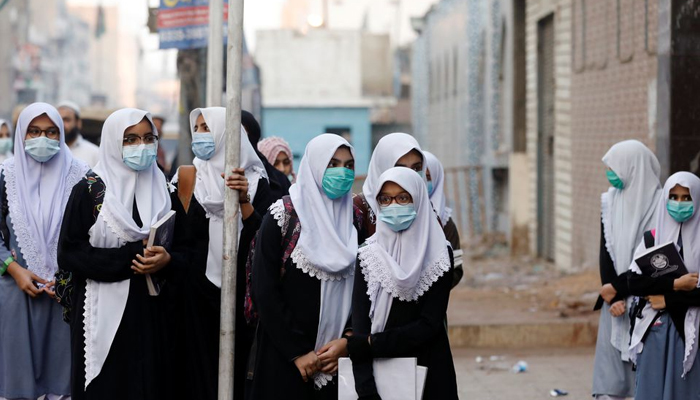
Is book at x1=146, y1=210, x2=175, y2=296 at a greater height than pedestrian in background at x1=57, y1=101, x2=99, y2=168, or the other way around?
pedestrian in background at x1=57, y1=101, x2=99, y2=168

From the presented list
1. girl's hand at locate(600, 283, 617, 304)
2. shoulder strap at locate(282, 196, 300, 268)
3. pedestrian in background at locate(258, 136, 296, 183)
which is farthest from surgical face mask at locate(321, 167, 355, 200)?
pedestrian in background at locate(258, 136, 296, 183)

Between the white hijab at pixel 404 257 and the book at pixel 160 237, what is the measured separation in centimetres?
105

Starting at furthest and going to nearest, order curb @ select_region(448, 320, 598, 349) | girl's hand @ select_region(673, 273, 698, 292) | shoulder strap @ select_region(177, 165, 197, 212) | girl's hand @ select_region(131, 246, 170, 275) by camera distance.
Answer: curb @ select_region(448, 320, 598, 349)
shoulder strap @ select_region(177, 165, 197, 212)
girl's hand @ select_region(673, 273, 698, 292)
girl's hand @ select_region(131, 246, 170, 275)

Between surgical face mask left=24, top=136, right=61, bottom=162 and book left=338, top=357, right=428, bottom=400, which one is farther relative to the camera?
surgical face mask left=24, top=136, right=61, bottom=162

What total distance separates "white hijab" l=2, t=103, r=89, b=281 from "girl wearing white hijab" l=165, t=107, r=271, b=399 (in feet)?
2.20

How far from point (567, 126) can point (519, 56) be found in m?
3.31

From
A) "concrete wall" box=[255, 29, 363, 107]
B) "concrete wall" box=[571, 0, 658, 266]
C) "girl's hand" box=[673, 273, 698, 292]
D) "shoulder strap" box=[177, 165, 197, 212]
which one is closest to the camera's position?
"girl's hand" box=[673, 273, 698, 292]

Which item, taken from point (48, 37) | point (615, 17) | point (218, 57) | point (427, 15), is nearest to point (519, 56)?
point (615, 17)

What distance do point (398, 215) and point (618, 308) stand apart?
2218mm

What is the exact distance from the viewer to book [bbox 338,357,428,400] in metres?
4.41

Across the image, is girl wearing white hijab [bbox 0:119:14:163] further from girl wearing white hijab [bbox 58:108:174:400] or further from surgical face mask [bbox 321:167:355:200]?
surgical face mask [bbox 321:167:355:200]

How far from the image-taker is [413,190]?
448 centimetres

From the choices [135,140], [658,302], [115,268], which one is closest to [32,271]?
[115,268]

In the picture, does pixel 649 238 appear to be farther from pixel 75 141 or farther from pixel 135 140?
pixel 75 141
